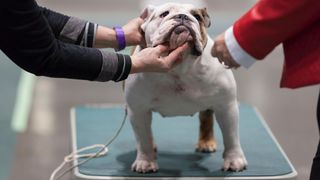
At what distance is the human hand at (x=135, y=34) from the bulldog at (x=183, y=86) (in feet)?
0.12

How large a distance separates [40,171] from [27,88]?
3.94 ft

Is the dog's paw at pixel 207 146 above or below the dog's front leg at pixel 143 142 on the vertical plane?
below

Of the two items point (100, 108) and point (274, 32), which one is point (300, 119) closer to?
point (100, 108)

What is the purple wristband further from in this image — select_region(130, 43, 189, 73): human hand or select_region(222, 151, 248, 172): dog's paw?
select_region(222, 151, 248, 172): dog's paw

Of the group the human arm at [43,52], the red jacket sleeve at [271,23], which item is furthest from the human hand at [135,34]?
the red jacket sleeve at [271,23]

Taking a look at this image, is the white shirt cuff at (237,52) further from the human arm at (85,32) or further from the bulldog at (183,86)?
the human arm at (85,32)

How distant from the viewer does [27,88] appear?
402 centimetres

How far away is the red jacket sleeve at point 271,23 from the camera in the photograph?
153 centimetres

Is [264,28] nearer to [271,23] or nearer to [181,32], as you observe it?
[271,23]

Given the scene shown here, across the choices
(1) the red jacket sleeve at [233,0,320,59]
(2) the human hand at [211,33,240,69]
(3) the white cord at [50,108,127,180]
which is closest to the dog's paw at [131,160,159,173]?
(3) the white cord at [50,108,127,180]

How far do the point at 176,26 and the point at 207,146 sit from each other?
2.27ft

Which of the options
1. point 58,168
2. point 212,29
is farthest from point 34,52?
point 212,29

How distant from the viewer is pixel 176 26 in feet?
6.99

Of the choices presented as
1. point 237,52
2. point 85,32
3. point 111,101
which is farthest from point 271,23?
point 111,101
